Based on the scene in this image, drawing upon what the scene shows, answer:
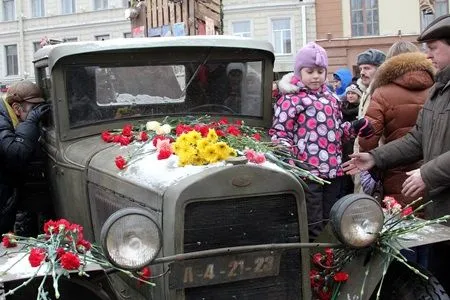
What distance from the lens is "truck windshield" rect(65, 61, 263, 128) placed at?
388 cm

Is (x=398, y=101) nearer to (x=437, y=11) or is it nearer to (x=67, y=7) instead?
(x=437, y=11)

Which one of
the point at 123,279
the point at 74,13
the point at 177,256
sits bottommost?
the point at 123,279

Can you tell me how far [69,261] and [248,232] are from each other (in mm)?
770

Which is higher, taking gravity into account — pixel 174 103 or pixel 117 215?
pixel 174 103

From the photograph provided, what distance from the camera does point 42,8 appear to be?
30.1 metres

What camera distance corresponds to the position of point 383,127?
423 cm

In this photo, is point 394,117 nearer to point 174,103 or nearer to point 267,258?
point 174,103

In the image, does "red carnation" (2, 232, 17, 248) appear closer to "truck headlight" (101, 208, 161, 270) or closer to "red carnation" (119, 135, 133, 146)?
"truck headlight" (101, 208, 161, 270)

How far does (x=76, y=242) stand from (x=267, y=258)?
2.78 feet

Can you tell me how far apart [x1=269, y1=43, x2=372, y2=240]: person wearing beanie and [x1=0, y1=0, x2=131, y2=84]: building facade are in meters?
24.8

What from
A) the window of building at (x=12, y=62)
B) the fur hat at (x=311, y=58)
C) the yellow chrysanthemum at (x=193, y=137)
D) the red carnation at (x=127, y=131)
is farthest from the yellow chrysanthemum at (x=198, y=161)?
the window of building at (x=12, y=62)

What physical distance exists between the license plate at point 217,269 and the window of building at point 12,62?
29408 millimetres

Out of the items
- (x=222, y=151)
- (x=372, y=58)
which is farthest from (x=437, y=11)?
(x=222, y=151)

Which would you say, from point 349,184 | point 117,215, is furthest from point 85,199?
point 349,184
